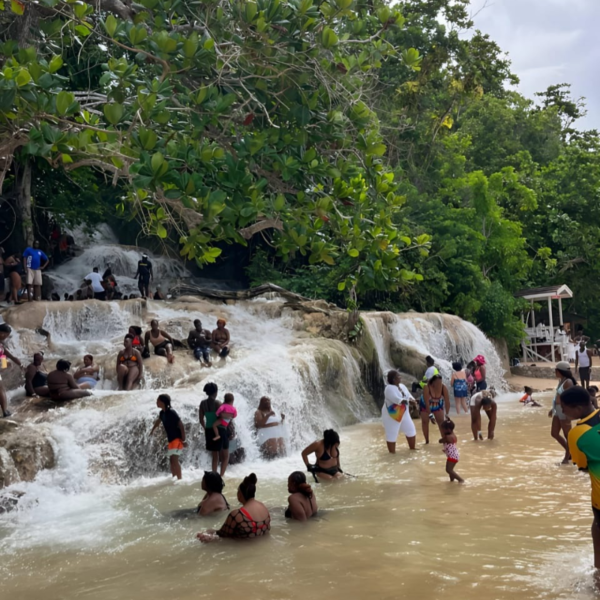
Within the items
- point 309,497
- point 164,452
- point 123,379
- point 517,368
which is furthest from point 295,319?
point 517,368

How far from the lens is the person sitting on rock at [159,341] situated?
1335 cm

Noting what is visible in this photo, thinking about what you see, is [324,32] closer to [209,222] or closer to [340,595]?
[209,222]

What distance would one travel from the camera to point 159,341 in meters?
13.5

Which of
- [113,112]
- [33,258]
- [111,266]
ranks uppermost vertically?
[111,266]

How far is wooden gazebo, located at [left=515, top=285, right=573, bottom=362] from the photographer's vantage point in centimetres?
2795

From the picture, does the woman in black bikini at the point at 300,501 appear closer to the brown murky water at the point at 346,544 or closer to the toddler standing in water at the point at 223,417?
the brown murky water at the point at 346,544

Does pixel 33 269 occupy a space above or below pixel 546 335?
A: above

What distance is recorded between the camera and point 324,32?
642 cm

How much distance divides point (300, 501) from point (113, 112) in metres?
4.21

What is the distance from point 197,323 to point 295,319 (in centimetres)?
377

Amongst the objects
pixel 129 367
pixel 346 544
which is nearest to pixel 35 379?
pixel 129 367

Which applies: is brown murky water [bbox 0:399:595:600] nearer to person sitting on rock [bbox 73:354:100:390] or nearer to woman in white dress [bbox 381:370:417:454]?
woman in white dress [bbox 381:370:417:454]

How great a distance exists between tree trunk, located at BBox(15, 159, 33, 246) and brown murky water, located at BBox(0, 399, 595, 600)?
1167 cm

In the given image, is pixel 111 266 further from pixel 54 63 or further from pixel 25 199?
pixel 54 63
